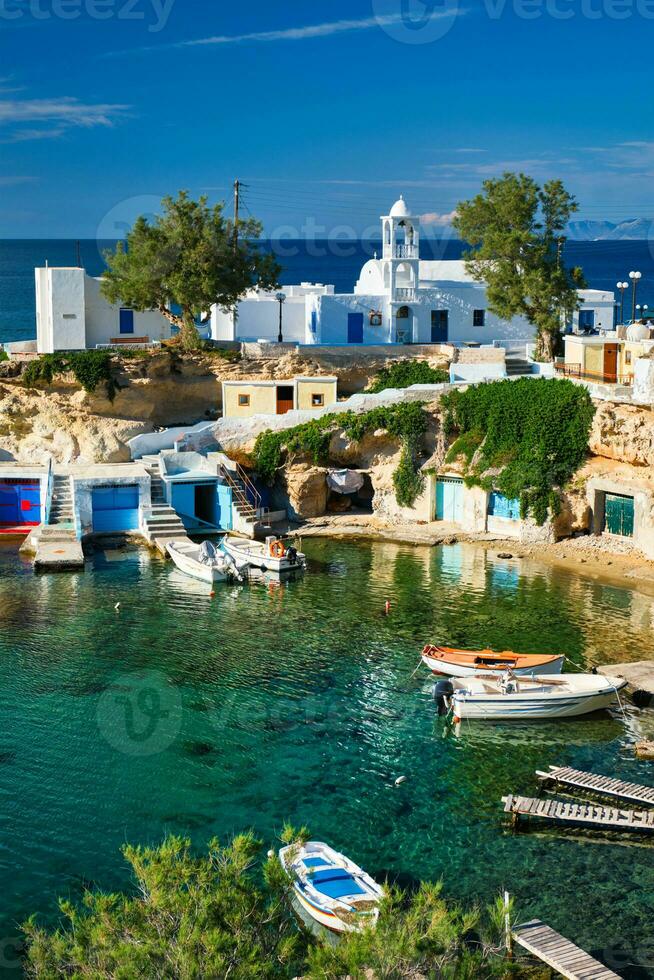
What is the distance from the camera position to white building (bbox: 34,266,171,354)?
172 ft

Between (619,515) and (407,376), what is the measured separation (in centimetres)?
1421

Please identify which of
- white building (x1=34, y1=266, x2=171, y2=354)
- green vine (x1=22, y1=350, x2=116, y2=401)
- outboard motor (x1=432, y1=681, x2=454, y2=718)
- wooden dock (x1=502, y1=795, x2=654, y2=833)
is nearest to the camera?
wooden dock (x1=502, y1=795, x2=654, y2=833)

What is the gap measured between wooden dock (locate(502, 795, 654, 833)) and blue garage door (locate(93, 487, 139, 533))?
86.8 feet

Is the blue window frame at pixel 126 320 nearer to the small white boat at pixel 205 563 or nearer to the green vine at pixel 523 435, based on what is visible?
the small white boat at pixel 205 563

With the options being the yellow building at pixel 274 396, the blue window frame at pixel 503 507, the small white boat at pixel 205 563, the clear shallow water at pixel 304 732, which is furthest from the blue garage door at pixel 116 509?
the blue window frame at pixel 503 507

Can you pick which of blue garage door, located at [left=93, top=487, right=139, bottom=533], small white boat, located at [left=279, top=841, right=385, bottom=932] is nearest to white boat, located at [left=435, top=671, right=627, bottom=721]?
small white boat, located at [left=279, top=841, right=385, bottom=932]

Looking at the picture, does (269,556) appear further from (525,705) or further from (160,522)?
(525,705)

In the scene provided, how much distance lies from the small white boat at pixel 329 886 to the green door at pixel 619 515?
82.2 feet

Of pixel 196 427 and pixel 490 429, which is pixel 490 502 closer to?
pixel 490 429

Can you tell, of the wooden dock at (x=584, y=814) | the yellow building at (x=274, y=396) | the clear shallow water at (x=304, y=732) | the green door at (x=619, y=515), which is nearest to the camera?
the clear shallow water at (x=304, y=732)

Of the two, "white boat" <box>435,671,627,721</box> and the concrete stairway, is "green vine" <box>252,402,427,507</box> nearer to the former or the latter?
the concrete stairway

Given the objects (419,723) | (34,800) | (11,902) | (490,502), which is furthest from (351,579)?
(11,902)

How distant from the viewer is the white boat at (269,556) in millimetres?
40750

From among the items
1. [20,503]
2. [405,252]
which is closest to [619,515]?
[405,252]
